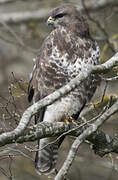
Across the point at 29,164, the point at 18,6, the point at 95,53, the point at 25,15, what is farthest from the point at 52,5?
the point at 95,53

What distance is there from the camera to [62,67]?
5133mm

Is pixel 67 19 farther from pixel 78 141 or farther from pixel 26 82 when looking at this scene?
pixel 78 141

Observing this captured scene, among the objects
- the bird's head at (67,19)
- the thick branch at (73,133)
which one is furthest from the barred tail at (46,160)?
the bird's head at (67,19)

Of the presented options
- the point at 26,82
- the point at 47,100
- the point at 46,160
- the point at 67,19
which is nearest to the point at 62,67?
the point at 26,82

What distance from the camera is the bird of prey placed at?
517 cm

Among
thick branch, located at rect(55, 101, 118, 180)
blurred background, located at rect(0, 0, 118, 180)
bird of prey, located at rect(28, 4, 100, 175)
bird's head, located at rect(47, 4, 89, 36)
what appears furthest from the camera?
bird's head, located at rect(47, 4, 89, 36)

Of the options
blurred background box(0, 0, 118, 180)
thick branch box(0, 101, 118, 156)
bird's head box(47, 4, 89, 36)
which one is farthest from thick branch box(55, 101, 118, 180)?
bird's head box(47, 4, 89, 36)

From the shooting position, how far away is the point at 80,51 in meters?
5.22

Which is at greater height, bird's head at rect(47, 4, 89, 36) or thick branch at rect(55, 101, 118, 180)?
bird's head at rect(47, 4, 89, 36)

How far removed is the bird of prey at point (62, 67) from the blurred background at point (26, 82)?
0.20 meters

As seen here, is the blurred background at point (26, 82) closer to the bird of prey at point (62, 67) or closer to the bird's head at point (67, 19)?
the bird of prey at point (62, 67)

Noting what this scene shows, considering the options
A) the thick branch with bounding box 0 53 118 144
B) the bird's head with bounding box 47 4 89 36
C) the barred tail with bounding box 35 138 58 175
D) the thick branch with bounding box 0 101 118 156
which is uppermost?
the bird's head with bounding box 47 4 89 36

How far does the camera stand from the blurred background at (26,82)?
15.3 ft

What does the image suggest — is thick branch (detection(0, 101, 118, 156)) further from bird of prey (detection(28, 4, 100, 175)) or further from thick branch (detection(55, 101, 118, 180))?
bird of prey (detection(28, 4, 100, 175))
